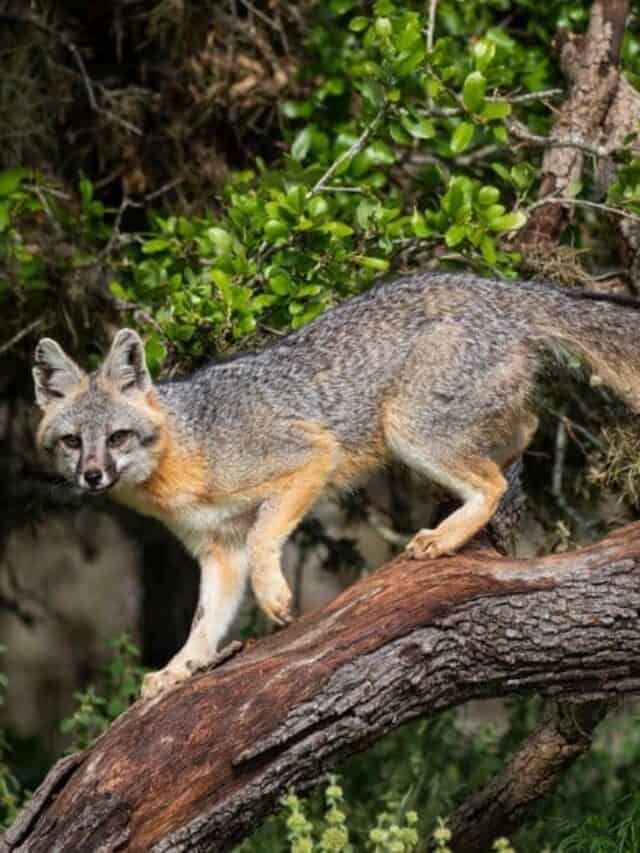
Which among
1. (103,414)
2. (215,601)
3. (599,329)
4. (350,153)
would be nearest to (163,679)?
(215,601)

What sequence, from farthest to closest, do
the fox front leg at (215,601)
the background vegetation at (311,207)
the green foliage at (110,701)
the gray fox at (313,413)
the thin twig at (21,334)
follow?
the thin twig at (21,334)
the green foliage at (110,701)
the background vegetation at (311,207)
the fox front leg at (215,601)
the gray fox at (313,413)

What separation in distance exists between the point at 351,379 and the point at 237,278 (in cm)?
80

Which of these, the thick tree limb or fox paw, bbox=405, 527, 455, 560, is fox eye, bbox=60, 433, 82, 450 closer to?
fox paw, bbox=405, 527, 455, 560

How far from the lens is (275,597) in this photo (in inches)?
283

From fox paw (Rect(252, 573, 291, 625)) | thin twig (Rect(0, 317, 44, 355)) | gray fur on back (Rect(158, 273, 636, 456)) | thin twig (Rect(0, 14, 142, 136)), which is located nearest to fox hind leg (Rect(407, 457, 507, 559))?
gray fur on back (Rect(158, 273, 636, 456))

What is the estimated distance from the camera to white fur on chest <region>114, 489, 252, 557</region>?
299 inches

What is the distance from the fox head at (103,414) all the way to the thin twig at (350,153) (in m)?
1.27

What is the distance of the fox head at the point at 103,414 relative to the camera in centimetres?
740

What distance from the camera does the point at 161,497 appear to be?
756 centimetres

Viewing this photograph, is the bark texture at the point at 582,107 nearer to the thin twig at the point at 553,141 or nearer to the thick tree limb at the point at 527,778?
the thin twig at the point at 553,141

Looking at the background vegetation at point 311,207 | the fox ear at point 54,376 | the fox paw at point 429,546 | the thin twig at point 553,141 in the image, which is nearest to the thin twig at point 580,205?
the background vegetation at point 311,207

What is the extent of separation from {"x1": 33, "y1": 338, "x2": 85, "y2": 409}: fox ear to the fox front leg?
103cm

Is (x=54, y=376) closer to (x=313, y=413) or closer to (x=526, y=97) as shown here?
(x=313, y=413)

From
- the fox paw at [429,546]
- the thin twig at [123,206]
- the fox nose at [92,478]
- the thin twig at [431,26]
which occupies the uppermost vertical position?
the thin twig at [431,26]
